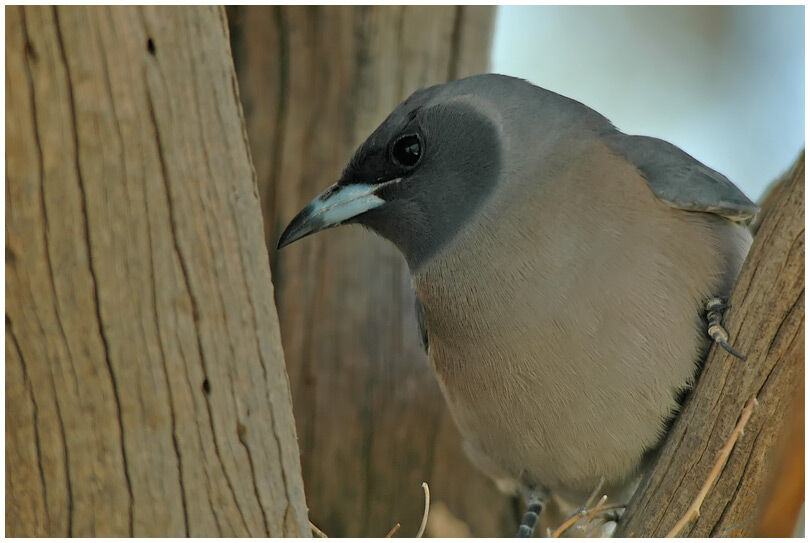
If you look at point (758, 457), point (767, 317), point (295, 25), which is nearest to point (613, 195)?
point (767, 317)

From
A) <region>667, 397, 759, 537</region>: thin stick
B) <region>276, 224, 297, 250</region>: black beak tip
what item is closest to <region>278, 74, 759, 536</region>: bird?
<region>276, 224, 297, 250</region>: black beak tip

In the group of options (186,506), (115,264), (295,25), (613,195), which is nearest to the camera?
(115,264)

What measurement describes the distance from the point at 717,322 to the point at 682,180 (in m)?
0.45

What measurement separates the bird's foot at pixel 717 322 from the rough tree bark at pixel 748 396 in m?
0.02

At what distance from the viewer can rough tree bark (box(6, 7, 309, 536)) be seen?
4.71ft

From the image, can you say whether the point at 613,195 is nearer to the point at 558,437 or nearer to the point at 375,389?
the point at 558,437

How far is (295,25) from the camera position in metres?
3.57

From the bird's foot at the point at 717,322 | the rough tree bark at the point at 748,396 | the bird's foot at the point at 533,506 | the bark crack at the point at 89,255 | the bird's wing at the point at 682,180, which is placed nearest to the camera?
the bark crack at the point at 89,255

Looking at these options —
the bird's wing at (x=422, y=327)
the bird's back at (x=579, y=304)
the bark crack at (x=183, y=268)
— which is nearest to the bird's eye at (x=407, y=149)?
the bird's back at (x=579, y=304)

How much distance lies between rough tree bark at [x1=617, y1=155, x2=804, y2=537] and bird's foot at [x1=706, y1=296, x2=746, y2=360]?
0.02 meters

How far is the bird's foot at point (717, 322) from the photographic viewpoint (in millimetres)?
1978

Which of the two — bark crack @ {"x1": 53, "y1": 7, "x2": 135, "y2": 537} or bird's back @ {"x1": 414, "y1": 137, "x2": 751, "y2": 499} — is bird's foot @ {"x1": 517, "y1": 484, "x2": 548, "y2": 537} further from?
bark crack @ {"x1": 53, "y1": 7, "x2": 135, "y2": 537}

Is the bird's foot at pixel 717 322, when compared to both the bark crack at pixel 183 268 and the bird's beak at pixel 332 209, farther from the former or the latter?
the bark crack at pixel 183 268

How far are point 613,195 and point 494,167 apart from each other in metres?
0.33
